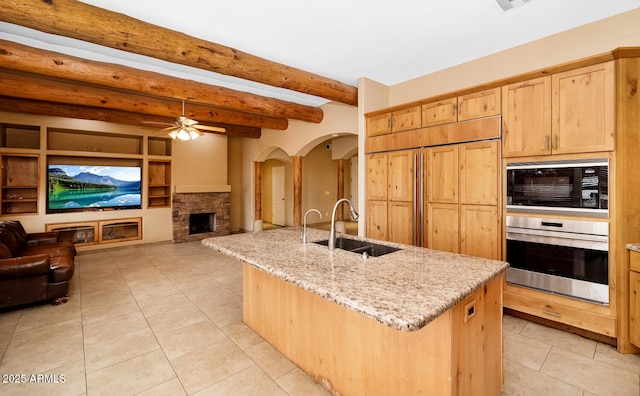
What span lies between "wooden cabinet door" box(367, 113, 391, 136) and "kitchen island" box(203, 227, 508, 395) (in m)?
2.28

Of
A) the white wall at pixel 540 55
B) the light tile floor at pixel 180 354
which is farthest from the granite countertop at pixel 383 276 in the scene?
the white wall at pixel 540 55

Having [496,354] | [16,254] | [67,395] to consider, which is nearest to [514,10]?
[496,354]

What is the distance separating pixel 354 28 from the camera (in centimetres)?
304

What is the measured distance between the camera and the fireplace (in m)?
7.68

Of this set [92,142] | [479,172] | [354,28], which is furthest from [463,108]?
[92,142]

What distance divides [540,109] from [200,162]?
6.97m

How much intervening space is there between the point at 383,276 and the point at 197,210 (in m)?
6.75

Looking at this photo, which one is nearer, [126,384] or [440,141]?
[126,384]

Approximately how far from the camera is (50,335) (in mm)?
2713

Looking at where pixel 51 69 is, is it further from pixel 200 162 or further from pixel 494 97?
pixel 494 97

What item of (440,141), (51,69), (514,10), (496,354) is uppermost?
(514,10)

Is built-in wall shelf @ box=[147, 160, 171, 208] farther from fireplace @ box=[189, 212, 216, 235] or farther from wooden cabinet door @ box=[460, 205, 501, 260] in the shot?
wooden cabinet door @ box=[460, 205, 501, 260]

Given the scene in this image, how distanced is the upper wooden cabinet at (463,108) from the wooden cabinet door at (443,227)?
3.26ft

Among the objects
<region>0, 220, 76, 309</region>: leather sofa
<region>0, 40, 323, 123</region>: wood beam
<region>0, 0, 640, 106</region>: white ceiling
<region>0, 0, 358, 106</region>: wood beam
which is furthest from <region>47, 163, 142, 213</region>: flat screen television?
<region>0, 0, 358, 106</region>: wood beam
